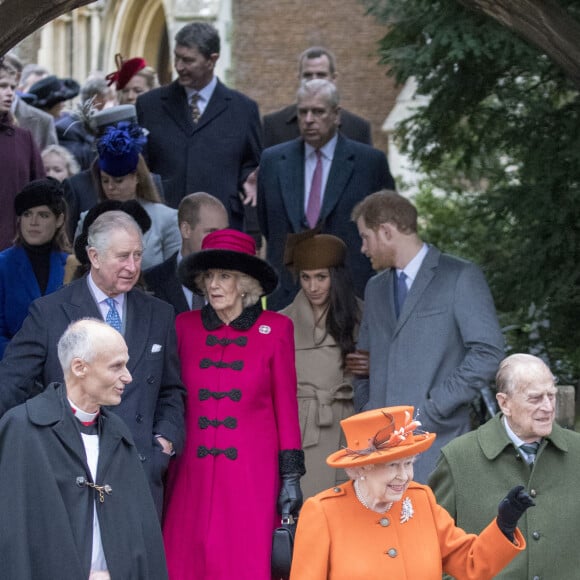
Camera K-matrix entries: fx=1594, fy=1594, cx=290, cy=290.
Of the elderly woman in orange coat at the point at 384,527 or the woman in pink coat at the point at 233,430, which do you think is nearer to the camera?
the elderly woman in orange coat at the point at 384,527

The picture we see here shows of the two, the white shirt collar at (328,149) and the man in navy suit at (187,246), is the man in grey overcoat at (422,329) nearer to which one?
the man in navy suit at (187,246)

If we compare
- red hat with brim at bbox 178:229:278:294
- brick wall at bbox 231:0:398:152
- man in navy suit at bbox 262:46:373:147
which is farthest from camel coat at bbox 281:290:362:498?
brick wall at bbox 231:0:398:152

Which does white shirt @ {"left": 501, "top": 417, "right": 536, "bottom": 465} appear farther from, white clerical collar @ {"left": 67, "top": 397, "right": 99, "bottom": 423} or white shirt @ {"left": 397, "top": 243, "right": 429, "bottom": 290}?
white clerical collar @ {"left": 67, "top": 397, "right": 99, "bottom": 423}

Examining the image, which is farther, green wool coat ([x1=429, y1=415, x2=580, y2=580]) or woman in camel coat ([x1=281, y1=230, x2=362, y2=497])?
woman in camel coat ([x1=281, y1=230, x2=362, y2=497])

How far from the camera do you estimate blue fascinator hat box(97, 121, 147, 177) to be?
916 cm

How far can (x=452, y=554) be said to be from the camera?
240 inches

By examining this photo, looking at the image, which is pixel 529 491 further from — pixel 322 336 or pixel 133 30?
pixel 133 30

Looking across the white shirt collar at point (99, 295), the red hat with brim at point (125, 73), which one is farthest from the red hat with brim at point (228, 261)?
the red hat with brim at point (125, 73)

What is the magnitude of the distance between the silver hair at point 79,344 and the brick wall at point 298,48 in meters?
19.9

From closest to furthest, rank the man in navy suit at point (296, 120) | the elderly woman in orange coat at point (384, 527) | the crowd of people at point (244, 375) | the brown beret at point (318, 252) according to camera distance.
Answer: the elderly woman in orange coat at point (384, 527), the crowd of people at point (244, 375), the brown beret at point (318, 252), the man in navy suit at point (296, 120)

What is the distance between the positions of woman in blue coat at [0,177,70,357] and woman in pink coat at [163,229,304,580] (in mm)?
1045

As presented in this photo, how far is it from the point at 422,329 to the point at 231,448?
119 centimetres

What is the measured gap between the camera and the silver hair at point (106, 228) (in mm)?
7613

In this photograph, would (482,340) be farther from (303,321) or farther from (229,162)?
(229,162)
